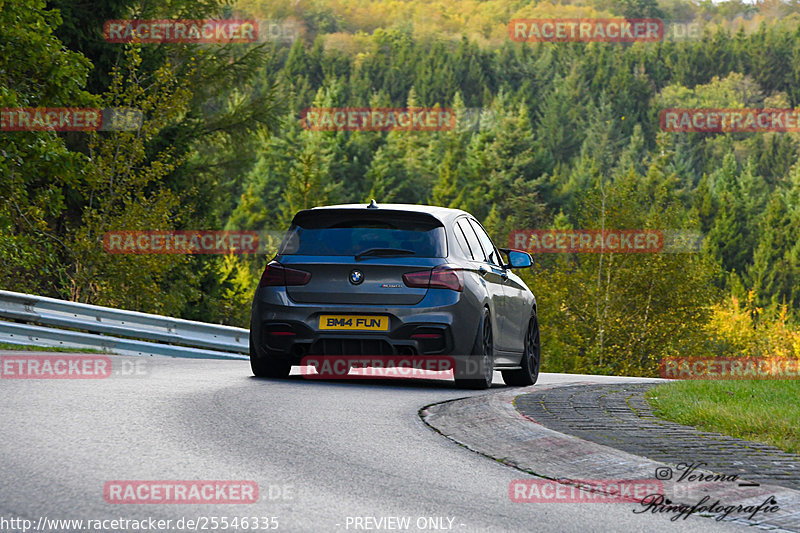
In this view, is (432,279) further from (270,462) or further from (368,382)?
(270,462)

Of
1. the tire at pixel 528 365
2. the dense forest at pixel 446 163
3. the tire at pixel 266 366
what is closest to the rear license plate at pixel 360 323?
the tire at pixel 266 366

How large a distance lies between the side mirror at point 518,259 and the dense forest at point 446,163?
10.4 metres

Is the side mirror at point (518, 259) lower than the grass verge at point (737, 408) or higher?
higher

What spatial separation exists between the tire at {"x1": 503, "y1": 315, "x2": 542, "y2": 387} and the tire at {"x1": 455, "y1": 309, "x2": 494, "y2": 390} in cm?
152

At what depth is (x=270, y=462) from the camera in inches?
256

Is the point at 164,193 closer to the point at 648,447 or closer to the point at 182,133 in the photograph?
the point at 182,133

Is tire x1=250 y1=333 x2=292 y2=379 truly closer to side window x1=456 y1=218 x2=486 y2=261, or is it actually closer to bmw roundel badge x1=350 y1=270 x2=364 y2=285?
bmw roundel badge x1=350 y1=270 x2=364 y2=285

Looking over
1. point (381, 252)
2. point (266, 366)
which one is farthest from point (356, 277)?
point (266, 366)

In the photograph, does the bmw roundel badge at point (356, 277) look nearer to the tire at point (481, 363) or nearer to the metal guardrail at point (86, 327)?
the tire at point (481, 363)

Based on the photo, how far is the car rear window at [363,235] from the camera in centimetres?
1109

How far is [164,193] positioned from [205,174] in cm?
1520

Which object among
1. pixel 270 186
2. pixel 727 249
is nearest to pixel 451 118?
pixel 270 186

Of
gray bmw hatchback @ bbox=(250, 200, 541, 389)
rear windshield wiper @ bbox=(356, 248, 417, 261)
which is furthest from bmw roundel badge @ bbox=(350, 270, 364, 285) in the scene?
rear windshield wiper @ bbox=(356, 248, 417, 261)

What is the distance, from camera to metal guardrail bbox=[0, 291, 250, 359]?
1625 centimetres
